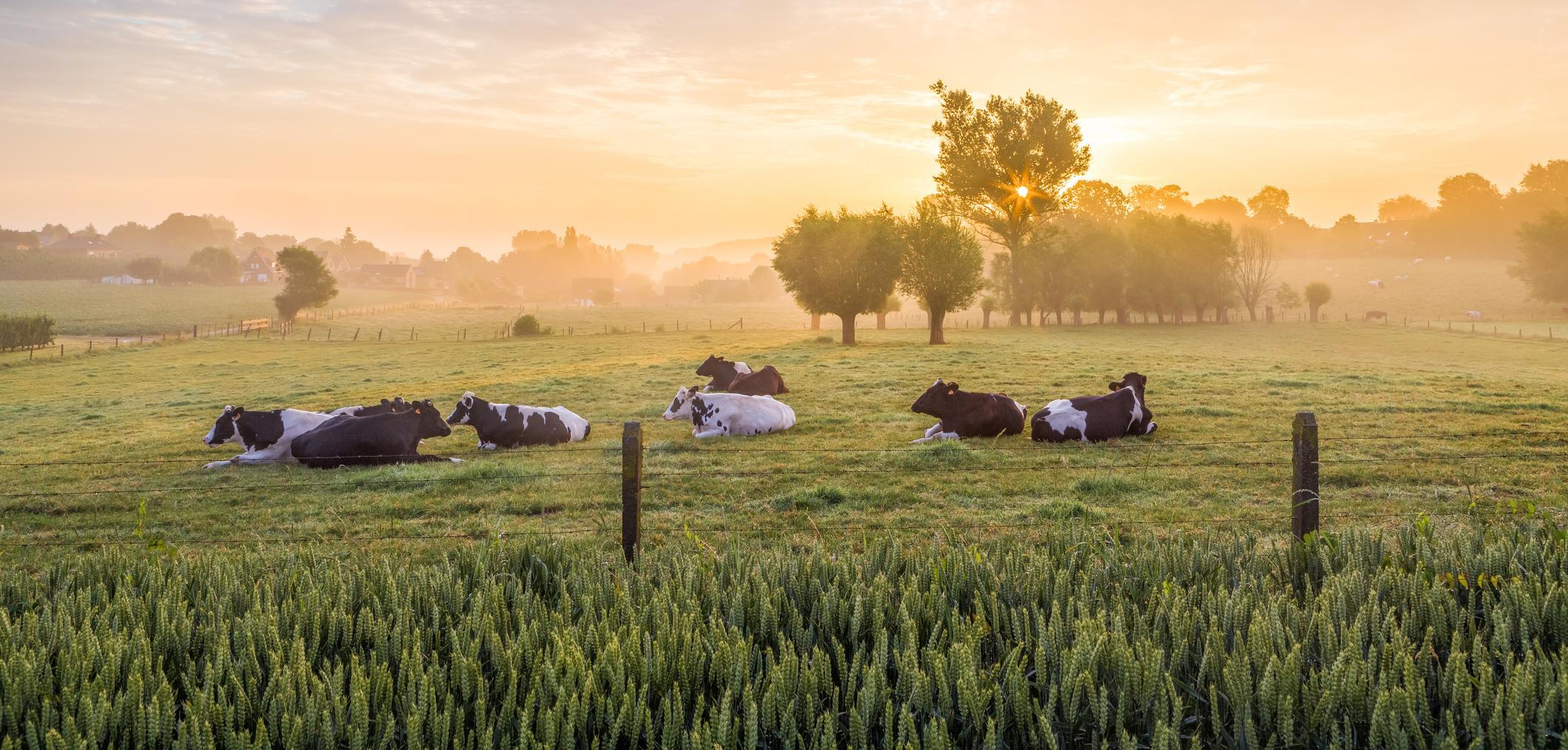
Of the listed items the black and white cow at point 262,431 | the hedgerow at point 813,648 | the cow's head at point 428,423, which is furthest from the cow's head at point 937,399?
the hedgerow at point 813,648

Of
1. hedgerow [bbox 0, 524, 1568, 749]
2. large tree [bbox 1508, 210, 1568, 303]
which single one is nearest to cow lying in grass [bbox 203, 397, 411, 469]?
hedgerow [bbox 0, 524, 1568, 749]

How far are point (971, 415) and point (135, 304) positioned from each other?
101 metres

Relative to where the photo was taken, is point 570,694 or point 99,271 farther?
point 99,271

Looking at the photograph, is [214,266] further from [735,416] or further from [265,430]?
[735,416]

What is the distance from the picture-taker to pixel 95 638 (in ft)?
15.7

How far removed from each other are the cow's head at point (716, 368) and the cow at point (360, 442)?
9.82 meters

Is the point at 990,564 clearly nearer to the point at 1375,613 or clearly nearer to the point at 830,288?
the point at 1375,613

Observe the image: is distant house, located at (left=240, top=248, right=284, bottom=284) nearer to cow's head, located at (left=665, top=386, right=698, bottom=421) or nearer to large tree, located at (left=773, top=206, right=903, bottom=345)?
large tree, located at (left=773, top=206, right=903, bottom=345)

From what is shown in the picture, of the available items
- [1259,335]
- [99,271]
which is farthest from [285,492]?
[99,271]

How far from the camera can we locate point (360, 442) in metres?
14.6

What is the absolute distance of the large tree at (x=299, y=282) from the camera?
257 ft

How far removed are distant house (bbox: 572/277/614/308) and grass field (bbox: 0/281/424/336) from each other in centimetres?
3646

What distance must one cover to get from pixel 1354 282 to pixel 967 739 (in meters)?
134

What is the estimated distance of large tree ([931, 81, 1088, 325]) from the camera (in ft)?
205
